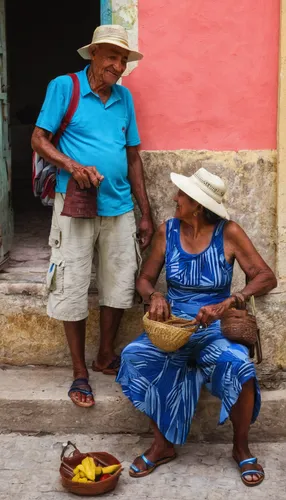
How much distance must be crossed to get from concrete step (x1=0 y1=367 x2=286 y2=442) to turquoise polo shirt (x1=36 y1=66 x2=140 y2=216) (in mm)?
1064

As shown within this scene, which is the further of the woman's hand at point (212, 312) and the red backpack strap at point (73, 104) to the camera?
the red backpack strap at point (73, 104)

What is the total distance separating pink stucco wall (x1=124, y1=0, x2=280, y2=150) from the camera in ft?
13.1

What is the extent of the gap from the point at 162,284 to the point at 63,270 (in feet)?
2.24

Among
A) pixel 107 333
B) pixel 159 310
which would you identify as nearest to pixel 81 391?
pixel 107 333

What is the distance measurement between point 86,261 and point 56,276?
0.60 feet

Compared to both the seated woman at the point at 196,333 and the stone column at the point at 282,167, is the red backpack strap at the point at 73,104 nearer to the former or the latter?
the seated woman at the point at 196,333

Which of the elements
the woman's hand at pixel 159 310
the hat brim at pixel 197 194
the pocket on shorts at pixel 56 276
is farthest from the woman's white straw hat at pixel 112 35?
the woman's hand at pixel 159 310

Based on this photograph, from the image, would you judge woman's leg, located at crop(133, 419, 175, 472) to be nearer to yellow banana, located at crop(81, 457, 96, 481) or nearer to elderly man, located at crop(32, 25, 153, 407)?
yellow banana, located at crop(81, 457, 96, 481)

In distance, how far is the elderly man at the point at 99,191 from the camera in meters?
3.68

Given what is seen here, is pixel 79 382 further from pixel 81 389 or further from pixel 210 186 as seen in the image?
pixel 210 186

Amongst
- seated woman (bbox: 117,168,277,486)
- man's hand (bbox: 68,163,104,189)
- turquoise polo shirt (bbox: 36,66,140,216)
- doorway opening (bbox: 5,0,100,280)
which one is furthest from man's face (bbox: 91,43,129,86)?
doorway opening (bbox: 5,0,100,280)

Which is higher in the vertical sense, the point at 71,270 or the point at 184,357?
the point at 71,270

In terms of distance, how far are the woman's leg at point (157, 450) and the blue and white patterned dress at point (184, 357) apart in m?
0.04

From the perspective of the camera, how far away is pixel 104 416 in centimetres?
393
